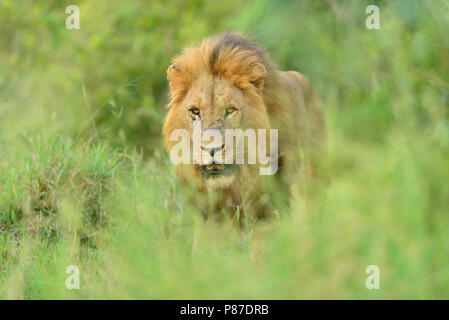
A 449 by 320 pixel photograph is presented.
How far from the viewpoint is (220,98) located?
518cm

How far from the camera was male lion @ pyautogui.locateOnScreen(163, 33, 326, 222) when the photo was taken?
16.9 feet

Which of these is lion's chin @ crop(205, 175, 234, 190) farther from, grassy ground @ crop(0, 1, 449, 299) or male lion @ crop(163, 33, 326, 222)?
grassy ground @ crop(0, 1, 449, 299)

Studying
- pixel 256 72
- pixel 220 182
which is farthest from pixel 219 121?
pixel 256 72

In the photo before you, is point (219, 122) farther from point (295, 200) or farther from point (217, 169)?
point (295, 200)

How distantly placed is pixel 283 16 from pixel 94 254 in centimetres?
217

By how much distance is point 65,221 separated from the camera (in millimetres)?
5656

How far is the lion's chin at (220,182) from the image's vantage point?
5156mm

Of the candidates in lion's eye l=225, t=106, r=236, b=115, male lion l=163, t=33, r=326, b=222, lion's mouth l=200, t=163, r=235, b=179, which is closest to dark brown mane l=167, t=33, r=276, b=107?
male lion l=163, t=33, r=326, b=222

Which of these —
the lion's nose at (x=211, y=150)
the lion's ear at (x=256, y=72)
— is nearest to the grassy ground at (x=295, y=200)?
the lion's ear at (x=256, y=72)

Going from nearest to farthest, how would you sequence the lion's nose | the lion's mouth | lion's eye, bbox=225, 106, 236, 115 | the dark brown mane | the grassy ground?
1. the grassy ground
2. the lion's nose
3. the lion's mouth
4. lion's eye, bbox=225, 106, 236, 115
5. the dark brown mane

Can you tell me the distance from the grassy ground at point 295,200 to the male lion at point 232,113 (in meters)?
0.28
